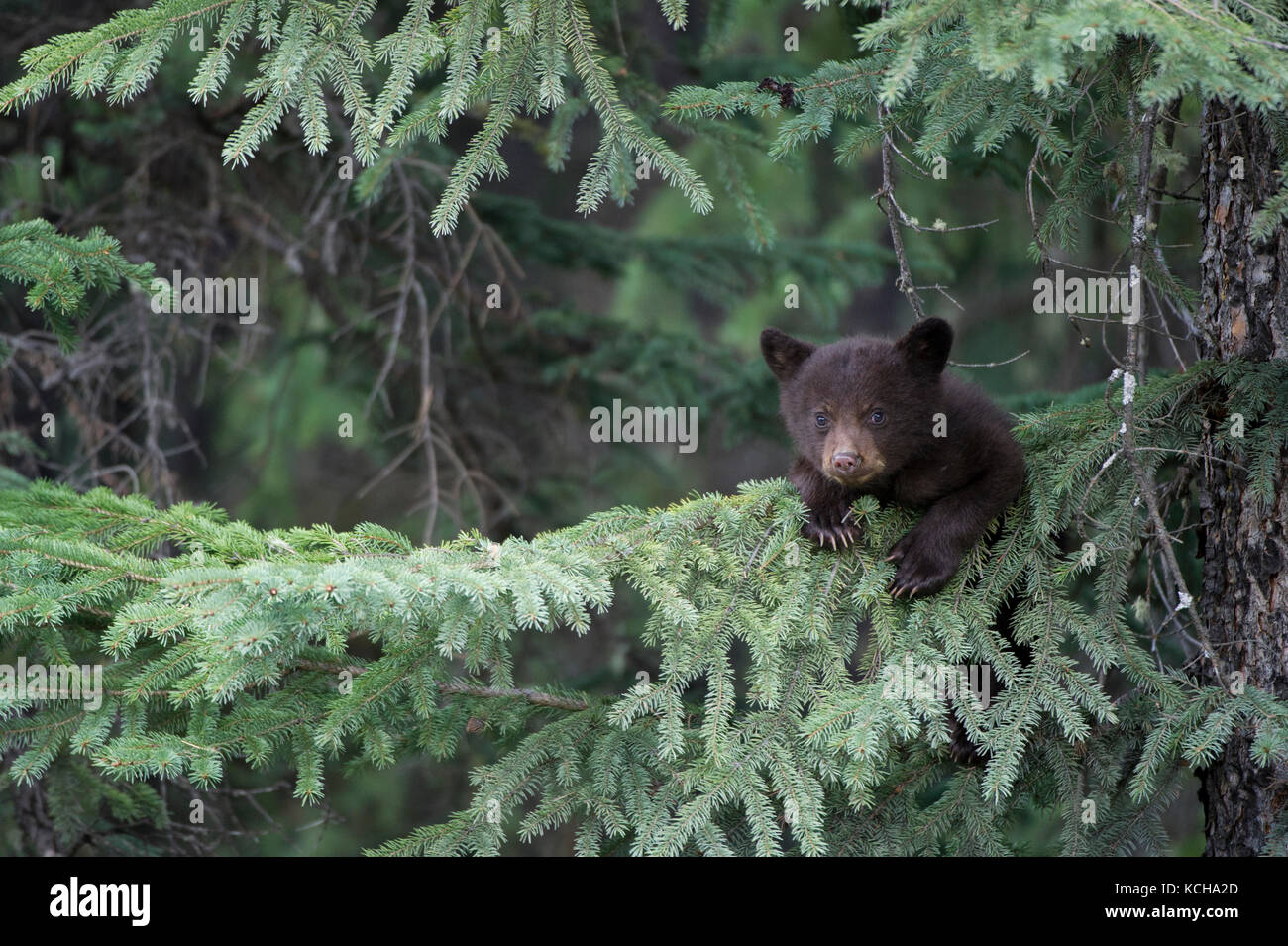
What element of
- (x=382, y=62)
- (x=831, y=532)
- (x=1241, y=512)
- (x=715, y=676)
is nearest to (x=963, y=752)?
(x=831, y=532)

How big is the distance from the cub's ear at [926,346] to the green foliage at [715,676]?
0.44 metres

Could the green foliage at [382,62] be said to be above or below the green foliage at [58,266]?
above

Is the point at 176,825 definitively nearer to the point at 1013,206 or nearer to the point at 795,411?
the point at 795,411

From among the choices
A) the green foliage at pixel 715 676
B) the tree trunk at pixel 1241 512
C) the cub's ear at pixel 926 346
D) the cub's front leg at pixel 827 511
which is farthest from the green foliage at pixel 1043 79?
the cub's front leg at pixel 827 511

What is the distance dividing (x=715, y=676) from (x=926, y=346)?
54.6 inches

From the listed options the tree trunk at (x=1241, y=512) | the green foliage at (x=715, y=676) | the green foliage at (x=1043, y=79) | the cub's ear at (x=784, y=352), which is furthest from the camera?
the cub's ear at (x=784, y=352)

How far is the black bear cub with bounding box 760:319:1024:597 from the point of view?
357 cm

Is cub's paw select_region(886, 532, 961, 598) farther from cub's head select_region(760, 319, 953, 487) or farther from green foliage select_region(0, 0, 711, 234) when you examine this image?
green foliage select_region(0, 0, 711, 234)

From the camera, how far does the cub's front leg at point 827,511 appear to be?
143 inches

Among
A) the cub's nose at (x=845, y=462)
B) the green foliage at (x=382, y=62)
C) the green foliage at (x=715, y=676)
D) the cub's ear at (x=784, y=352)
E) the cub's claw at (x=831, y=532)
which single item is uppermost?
the green foliage at (x=382, y=62)

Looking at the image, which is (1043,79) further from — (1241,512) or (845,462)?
(1241,512)

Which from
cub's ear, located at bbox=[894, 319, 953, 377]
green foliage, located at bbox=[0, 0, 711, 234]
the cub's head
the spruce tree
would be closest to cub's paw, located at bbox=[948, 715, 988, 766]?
the spruce tree

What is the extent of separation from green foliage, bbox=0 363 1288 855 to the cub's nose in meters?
0.21

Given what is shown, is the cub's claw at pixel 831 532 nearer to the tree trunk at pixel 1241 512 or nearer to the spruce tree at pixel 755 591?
the spruce tree at pixel 755 591
